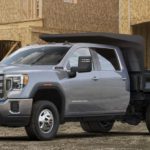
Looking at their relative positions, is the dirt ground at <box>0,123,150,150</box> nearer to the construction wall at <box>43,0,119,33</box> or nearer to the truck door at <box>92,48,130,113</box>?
the truck door at <box>92,48,130,113</box>

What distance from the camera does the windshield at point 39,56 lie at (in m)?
13.9

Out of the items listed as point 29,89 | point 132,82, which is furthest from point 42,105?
point 132,82

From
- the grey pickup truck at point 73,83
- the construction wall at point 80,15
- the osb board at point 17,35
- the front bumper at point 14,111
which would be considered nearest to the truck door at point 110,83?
the grey pickup truck at point 73,83

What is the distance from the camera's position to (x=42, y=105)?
13.2m

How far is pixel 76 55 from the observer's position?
14117 millimetres

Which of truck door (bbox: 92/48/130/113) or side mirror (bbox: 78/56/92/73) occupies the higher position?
side mirror (bbox: 78/56/92/73)

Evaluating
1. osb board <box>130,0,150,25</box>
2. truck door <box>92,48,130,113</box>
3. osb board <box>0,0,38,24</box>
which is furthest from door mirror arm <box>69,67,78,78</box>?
osb board <box>0,0,38,24</box>

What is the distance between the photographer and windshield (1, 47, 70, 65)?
45.5ft

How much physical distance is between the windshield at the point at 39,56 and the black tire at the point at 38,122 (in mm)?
912

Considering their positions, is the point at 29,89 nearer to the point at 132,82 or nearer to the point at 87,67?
the point at 87,67

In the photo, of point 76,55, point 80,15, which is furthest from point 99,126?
point 80,15

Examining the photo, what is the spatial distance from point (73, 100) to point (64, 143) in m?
1.27

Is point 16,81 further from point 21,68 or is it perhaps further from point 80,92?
point 80,92

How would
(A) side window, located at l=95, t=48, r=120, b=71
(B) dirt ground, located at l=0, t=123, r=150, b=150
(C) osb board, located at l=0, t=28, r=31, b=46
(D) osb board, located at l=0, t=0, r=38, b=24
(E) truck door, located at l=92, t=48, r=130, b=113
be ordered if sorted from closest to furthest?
(B) dirt ground, located at l=0, t=123, r=150, b=150
(E) truck door, located at l=92, t=48, r=130, b=113
(A) side window, located at l=95, t=48, r=120, b=71
(C) osb board, located at l=0, t=28, r=31, b=46
(D) osb board, located at l=0, t=0, r=38, b=24
